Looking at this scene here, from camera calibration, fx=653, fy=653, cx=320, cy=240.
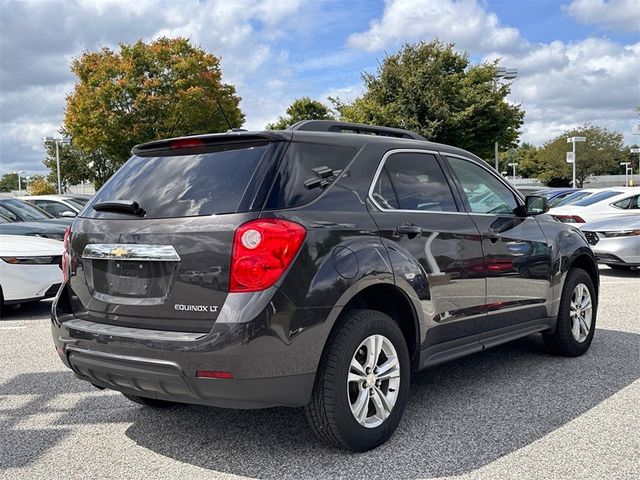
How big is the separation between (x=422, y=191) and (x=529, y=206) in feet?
4.52

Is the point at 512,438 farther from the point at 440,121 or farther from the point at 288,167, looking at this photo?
the point at 440,121

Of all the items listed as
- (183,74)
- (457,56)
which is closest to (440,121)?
(457,56)

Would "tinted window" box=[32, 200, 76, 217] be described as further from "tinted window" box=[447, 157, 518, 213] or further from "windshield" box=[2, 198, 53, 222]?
"tinted window" box=[447, 157, 518, 213]

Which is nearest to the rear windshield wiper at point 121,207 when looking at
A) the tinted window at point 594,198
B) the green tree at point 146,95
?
the tinted window at point 594,198

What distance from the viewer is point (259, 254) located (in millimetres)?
3059

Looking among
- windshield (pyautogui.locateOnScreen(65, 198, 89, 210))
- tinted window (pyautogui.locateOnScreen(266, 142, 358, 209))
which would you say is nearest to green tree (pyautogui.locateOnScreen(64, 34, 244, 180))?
windshield (pyautogui.locateOnScreen(65, 198, 89, 210))

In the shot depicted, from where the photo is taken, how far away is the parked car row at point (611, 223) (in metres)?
10.6

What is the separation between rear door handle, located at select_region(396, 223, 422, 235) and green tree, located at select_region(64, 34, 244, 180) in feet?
92.9

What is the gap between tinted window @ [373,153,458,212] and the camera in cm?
389

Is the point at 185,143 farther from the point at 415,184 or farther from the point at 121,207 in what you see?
the point at 415,184

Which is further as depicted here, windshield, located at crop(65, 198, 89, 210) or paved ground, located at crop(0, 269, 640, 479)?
windshield, located at crop(65, 198, 89, 210)

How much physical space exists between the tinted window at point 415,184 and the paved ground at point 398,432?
1.33 meters

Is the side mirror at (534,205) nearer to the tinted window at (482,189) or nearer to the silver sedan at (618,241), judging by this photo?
the tinted window at (482,189)

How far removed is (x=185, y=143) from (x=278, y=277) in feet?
3.58
